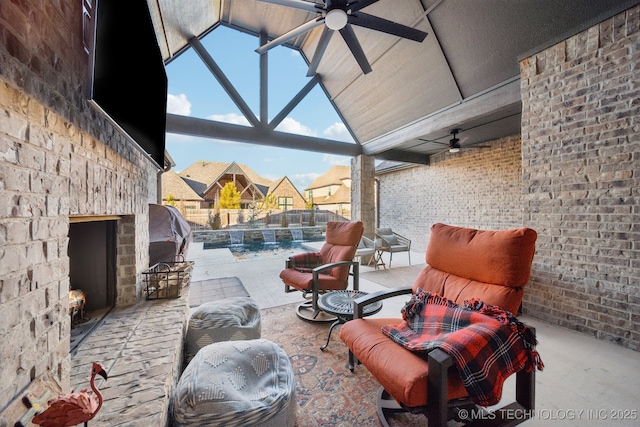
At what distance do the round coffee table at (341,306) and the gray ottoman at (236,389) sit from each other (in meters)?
0.73

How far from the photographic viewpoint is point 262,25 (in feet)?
13.8

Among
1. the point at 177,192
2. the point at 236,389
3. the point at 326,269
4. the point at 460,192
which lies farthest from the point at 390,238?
the point at 177,192

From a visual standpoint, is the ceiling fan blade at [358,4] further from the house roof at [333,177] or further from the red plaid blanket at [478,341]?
the house roof at [333,177]

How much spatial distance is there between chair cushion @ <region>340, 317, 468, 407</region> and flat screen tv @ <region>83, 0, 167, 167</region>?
179 cm

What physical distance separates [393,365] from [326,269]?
1.59 meters

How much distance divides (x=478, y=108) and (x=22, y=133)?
172 inches

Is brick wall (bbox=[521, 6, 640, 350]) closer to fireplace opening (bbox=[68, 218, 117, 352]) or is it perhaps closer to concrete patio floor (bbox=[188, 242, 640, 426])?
concrete patio floor (bbox=[188, 242, 640, 426])

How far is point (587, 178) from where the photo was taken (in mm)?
2436

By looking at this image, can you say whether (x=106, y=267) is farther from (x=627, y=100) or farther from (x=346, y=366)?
(x=627, y=100)

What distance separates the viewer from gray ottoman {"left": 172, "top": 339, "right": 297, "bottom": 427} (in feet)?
3.60

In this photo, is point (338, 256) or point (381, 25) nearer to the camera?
point (381, 25)

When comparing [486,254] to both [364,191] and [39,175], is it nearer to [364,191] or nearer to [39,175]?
[39,175]

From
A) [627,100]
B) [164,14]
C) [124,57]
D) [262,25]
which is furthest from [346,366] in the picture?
[262,25]

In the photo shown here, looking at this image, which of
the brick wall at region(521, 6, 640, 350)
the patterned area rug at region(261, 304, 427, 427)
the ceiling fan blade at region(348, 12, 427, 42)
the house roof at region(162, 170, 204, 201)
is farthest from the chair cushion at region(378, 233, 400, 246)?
the house roof at region(162, 170, 204, 201)
